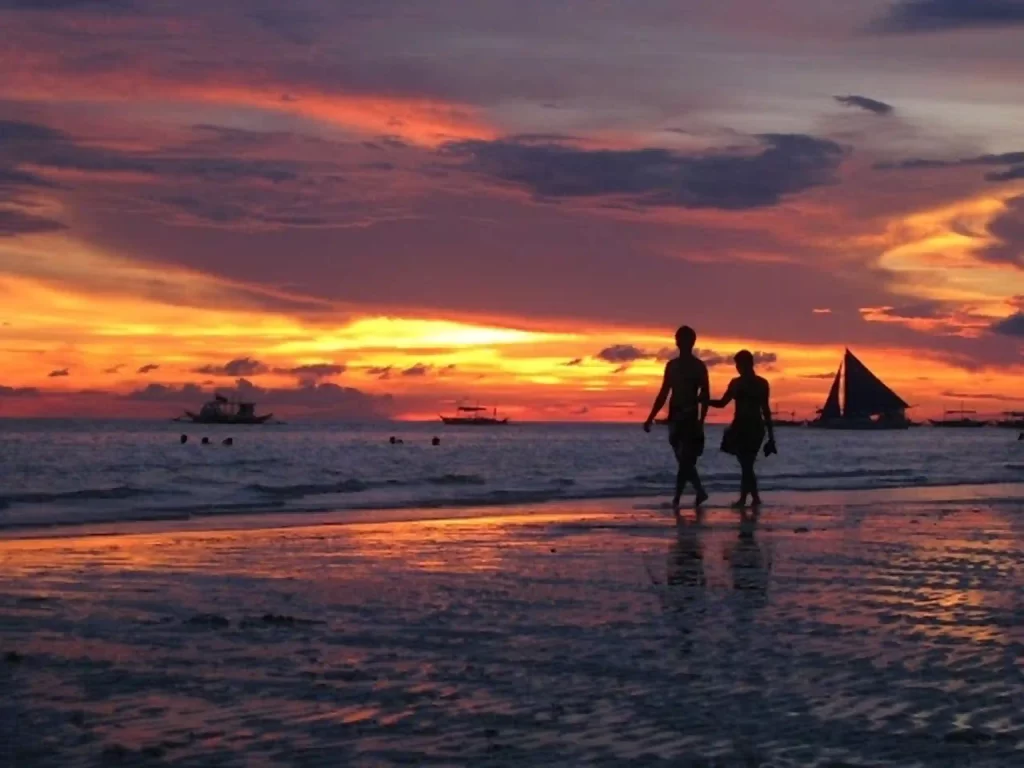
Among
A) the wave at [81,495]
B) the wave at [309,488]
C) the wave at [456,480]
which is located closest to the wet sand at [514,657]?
the wave at [81,495]

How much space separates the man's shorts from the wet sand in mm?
5466

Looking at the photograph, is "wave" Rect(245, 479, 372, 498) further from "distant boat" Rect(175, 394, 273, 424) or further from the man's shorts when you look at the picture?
"distant boat" Rect(175, 394, 273, 424)

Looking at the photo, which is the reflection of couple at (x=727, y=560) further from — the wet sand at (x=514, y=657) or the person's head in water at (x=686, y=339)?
the person's head in water at (x=686, y=339)

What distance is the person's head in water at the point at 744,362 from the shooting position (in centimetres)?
1950

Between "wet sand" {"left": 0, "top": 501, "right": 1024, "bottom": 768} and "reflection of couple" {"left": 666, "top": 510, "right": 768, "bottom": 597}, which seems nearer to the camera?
"wet sand" {"left": 0, "top": 501, "right": 1024, "bottom": 768}

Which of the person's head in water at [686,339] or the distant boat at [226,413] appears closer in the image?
the person's head in water at [686,339]

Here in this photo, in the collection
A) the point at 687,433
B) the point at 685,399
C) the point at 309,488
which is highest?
the point at 685,399

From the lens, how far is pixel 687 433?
62.7ft

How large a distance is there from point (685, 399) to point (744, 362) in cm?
120

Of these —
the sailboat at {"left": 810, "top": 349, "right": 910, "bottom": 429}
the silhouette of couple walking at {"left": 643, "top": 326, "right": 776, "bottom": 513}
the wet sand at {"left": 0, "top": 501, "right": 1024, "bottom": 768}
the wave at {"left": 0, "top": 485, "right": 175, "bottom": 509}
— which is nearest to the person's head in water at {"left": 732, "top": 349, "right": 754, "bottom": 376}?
the silhouette of couple walking at {"left": 643, "top": 326, "right": 776, "bottom": 513}

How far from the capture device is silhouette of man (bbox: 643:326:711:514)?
61.7ft

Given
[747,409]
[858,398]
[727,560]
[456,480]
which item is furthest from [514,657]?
[858,398]

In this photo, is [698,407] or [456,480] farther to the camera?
[456,480]

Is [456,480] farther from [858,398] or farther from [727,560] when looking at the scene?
[858,398]
